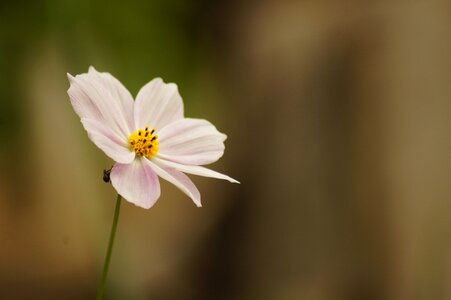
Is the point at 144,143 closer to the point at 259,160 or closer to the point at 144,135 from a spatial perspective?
the point at 144,135

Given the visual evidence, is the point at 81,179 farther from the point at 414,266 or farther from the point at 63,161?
the point at 414,266

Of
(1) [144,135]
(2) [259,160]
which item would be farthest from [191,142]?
(2) [259,160]

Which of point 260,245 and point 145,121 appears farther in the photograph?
point 260,245

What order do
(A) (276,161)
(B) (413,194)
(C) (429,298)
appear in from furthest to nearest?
(A) (276,161) → (B) (413,194) → (C) (429,298)

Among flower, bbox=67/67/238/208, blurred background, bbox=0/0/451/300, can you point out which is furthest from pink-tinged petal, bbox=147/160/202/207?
blurred background, bbox=0/0/451/300

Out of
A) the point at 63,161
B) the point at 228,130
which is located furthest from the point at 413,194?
the point at 63,161
